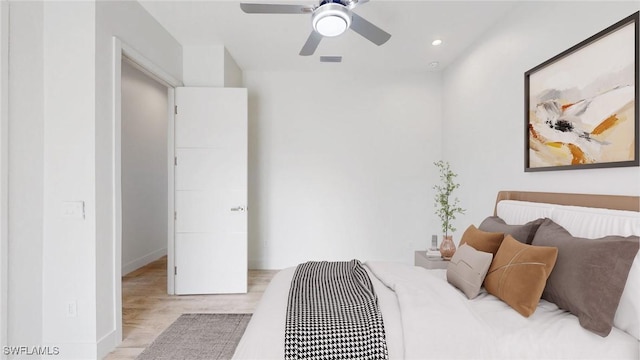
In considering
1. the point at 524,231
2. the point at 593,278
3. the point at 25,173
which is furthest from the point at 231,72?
the point at 593,278

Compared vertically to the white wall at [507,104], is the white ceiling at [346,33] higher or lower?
higher

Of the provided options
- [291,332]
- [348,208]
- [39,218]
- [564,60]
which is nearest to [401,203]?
[348,208]

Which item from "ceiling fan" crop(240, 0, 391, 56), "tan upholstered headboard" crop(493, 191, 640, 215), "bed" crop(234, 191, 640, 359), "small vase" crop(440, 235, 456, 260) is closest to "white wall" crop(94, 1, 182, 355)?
"ceiling fan" crop(240, 0, 391, 56)

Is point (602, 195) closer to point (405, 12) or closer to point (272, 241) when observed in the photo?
point (405, 12)

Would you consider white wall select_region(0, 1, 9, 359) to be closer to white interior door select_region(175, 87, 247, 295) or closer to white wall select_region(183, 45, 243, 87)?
white interior door select_region(175, 87, 247, 295)

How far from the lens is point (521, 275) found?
149 centimetres

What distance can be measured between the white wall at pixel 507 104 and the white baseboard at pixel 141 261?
4.24 metres

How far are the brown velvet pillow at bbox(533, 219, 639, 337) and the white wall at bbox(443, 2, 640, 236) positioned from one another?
20.0 inches

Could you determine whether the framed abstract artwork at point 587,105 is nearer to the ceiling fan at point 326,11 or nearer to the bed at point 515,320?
the bed at point 515,320

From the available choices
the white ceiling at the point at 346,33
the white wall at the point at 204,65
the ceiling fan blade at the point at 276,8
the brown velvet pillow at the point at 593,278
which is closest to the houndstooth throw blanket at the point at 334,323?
the brown velvet pillow at the point at 593,278

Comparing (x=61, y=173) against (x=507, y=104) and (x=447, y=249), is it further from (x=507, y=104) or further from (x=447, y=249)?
(x=507, y=104)

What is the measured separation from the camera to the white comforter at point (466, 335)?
49.1 inches

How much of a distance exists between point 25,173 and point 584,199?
11.4 ft

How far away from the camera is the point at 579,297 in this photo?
134cm
